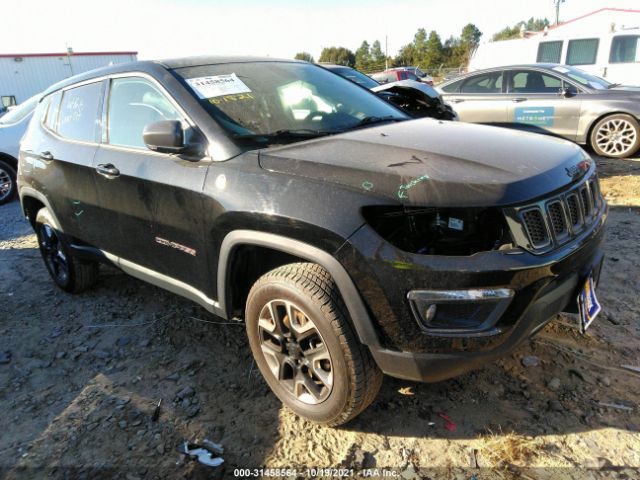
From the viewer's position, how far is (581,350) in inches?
110

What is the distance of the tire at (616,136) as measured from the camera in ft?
22.7

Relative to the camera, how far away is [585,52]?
1027 cm

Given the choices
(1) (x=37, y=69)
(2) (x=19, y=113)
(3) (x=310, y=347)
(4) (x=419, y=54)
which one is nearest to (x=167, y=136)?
(3) (x=310, y=347)

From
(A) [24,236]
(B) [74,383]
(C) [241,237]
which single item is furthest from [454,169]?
(A) [24,236]

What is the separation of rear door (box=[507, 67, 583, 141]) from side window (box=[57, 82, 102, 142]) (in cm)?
614

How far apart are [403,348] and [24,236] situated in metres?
5.71

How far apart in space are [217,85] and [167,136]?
54cm

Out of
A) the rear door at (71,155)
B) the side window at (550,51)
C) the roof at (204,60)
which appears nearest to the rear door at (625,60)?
the side window at (550,51)

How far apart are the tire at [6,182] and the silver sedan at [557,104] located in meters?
7.52

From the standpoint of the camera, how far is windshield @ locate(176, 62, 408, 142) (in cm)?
263

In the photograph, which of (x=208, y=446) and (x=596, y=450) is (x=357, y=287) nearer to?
(x=208, y=446)

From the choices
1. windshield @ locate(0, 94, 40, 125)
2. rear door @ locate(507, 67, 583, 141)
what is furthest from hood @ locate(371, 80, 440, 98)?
windshield @ locate(0, 94, 40, 125)

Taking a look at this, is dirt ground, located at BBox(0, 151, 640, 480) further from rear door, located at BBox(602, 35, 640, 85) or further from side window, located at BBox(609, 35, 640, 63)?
side window, located at BBox(609, 35, 640, 63)

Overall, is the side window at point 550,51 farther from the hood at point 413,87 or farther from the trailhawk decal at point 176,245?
the trailhawk decal at point 176,245
